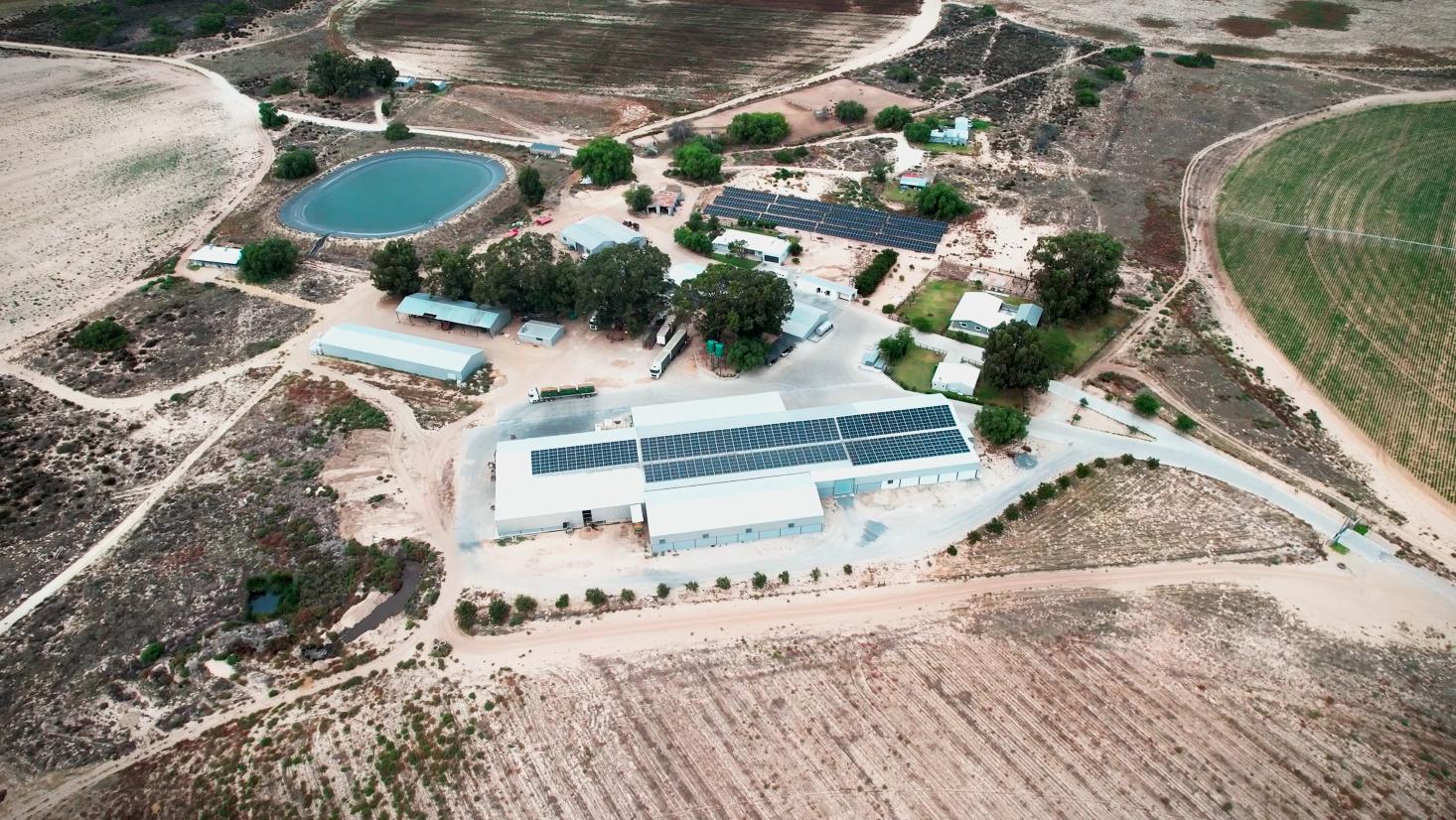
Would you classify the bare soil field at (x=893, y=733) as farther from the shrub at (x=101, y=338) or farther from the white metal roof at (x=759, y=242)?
the shrub at (x=101, y=338)

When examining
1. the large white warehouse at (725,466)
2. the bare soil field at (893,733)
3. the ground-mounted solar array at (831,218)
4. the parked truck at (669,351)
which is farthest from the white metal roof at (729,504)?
the ground-mounted solar array at (831,218)

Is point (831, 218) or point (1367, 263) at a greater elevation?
point (1367, 263)

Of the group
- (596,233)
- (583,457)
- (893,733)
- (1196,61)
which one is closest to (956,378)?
(583,457)

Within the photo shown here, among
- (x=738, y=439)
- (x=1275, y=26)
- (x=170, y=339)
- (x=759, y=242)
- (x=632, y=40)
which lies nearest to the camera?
(x=738, y=439)

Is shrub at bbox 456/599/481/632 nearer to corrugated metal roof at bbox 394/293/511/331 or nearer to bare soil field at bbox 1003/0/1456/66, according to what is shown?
corrugated metal roof at bbox 394/293/511/331

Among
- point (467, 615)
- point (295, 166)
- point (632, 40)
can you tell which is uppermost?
point (632, 40)

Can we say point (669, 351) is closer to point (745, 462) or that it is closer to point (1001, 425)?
point (745, 462)

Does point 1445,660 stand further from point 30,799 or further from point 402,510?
point 30,799
